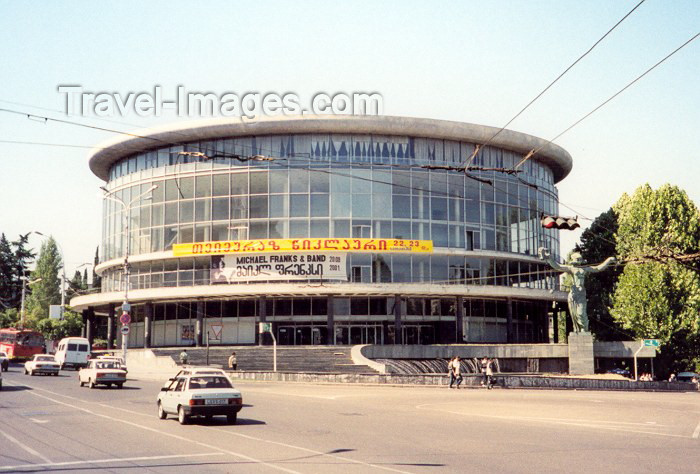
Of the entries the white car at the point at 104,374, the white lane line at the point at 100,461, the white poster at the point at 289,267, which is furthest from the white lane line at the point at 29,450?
the white poster at the point at 289,267

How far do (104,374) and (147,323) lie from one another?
29692 mm

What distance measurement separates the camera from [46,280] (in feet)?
377

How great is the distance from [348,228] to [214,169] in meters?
12.4

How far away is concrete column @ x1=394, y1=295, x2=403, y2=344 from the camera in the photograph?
57.2 meters

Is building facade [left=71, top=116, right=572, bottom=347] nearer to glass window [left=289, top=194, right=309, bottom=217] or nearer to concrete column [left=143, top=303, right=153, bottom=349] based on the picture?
glass window [left=289, top=194, right=309, bottom=217]

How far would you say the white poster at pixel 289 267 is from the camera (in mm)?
57719

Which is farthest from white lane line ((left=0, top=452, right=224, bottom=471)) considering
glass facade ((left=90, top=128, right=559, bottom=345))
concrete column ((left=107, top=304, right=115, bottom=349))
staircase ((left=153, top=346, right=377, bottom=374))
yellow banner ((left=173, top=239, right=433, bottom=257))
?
concrete column ((left=107, top=304, right=115, bottom=349))

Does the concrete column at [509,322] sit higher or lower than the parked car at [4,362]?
higher

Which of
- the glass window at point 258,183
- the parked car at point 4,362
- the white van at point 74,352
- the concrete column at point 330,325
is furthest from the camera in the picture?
the glass window at point 258,183

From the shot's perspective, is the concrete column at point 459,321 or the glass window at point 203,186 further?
the glass window at point 203,186

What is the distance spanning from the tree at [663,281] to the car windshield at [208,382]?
42.1 m

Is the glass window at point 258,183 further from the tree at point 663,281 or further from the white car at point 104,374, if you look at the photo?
the tree at point 663,281

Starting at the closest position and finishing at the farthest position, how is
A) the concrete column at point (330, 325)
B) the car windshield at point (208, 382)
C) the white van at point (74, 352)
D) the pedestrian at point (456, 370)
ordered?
the car windshield at point (208, 382)
the pedestrian at point (456, 370)
the white van at point (74, 352)
the concrete column at point (330, 325)

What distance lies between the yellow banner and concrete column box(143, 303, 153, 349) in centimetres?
921
